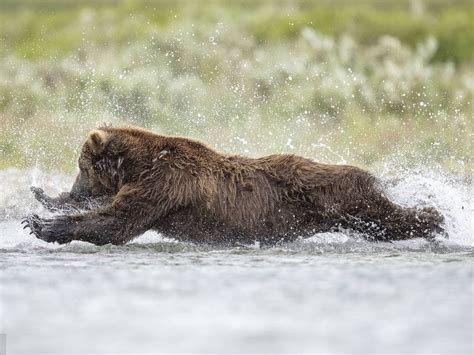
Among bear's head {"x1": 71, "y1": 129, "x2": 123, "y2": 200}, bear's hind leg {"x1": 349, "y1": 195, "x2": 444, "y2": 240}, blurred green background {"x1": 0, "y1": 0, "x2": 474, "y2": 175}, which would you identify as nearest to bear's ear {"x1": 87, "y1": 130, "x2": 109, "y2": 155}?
bear's head {"x1": 71, "y1": 129, "x2": 123, "y2": 200}

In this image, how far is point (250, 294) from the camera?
7648 millimetres

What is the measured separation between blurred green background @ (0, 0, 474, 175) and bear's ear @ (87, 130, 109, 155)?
4.64 metres

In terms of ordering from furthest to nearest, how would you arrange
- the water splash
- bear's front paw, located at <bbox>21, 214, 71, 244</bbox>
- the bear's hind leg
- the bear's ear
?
the bear's ear → the bear's hind leg → the water splash → bear's front paw, located at <bbox>21, 214, 71, 244</bbox>

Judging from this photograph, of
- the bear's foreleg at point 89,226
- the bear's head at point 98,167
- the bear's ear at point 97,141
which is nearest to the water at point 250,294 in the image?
the bear's foreleg at point 89,226

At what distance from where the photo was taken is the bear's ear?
10.1 meters

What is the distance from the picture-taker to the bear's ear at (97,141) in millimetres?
10094

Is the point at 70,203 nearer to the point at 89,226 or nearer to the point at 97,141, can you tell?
the point at 97,141

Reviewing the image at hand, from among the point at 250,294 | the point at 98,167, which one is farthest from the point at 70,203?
the point at 250,294

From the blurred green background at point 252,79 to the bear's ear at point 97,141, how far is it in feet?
15.2

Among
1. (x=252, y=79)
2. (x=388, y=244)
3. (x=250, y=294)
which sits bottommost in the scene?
(x=250, y=294)

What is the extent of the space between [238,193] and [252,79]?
777 cm

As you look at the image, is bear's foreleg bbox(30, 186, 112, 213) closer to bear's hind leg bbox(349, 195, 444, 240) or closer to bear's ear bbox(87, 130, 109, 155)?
bear's ear bbox(87, 130, 109, 155)

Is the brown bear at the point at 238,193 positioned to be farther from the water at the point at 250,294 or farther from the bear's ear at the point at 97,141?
the water at the point at 250,294

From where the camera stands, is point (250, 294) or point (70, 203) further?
point (70, 203)
